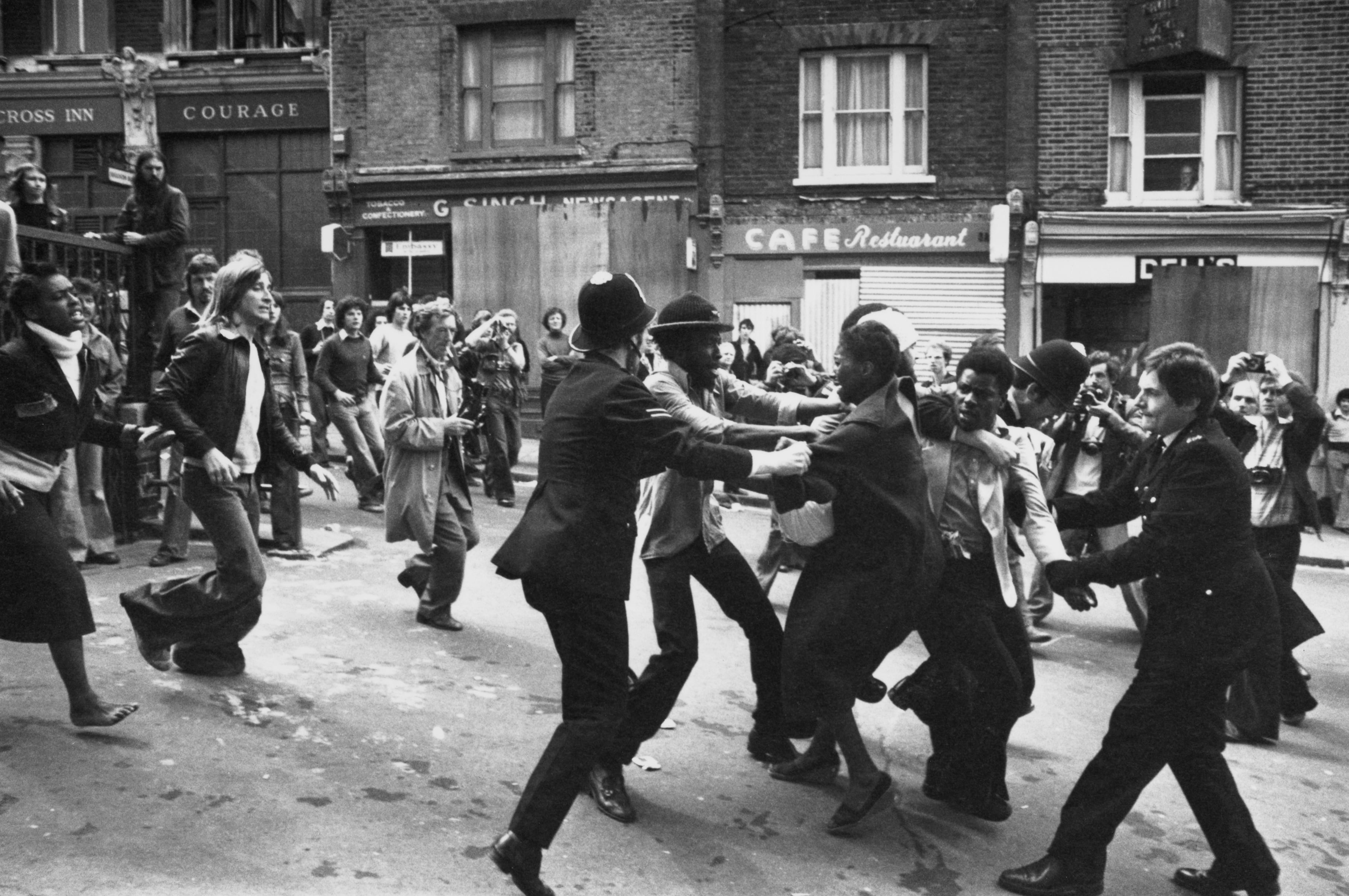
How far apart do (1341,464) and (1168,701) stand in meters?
11.7

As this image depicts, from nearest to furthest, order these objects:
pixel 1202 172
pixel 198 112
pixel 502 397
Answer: pixel 502 397, pixel 1202 172, pixel 198 112

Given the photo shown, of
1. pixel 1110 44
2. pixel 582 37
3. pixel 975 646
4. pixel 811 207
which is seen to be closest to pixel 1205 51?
pixel 1110 44

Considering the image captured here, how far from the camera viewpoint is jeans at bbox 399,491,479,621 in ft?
26.4

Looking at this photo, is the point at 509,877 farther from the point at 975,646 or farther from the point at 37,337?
the point at 37,337

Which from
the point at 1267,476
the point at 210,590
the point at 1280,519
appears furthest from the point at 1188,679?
the point at 210,590

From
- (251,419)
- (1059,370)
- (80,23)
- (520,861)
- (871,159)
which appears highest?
(80,23)

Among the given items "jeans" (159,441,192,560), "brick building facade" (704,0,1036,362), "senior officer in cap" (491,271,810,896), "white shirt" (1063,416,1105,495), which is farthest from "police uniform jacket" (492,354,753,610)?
"brick building facade" (704,0,1036,362)

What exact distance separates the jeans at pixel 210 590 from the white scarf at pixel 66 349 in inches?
25.4

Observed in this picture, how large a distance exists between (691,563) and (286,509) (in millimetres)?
5063

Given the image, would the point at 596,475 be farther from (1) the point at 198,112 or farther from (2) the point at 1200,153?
(1) the point at 198,112

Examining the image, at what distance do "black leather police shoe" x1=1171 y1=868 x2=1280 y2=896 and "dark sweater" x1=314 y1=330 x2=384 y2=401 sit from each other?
9.34 meters

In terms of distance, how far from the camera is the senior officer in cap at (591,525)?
4.56 meters

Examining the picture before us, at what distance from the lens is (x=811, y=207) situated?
20.4 metres

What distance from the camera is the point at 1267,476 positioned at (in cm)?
793
